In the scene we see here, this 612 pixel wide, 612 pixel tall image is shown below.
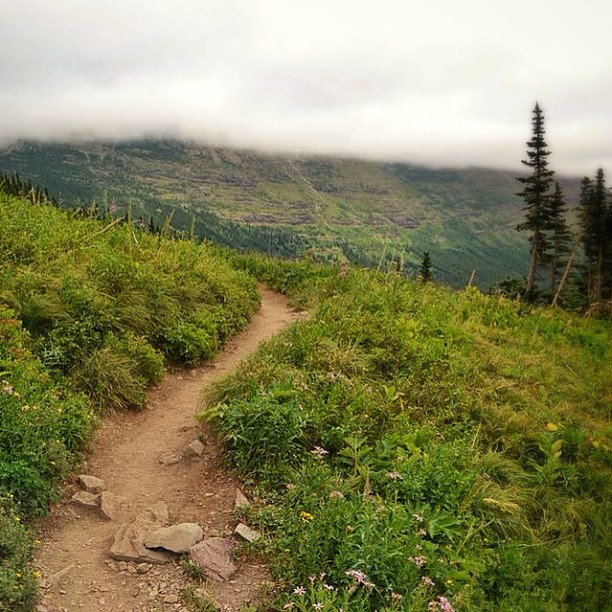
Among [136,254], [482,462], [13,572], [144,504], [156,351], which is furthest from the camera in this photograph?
[136,254]

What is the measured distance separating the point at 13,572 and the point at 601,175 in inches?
1914

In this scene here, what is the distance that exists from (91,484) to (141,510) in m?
0.72

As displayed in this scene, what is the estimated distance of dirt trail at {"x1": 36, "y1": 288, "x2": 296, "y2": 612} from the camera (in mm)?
4395

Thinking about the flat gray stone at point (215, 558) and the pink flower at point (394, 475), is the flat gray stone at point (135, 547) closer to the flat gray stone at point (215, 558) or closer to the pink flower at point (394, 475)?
the flat gray stone at point (215, 558)

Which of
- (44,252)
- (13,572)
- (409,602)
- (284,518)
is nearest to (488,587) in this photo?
(409,602)

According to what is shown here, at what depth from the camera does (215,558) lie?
478 centimetres

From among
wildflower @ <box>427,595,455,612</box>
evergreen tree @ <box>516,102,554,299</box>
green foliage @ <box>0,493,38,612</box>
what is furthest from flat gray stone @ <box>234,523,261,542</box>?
evergreen tree @ <box>516,102,554,299</box>

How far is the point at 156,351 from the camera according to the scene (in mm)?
9250

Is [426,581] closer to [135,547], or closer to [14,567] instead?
[135,547]

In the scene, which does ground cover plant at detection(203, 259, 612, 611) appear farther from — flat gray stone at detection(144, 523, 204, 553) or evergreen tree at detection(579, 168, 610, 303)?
evergreen tree at detection(579, 168, 610, 303)

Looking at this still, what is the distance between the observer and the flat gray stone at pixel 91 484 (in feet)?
19.1

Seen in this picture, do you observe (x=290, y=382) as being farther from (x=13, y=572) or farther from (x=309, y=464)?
(x=13, y=572)

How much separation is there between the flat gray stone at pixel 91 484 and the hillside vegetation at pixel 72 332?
0.73 ft

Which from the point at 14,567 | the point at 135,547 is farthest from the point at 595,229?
the point at 14,567
